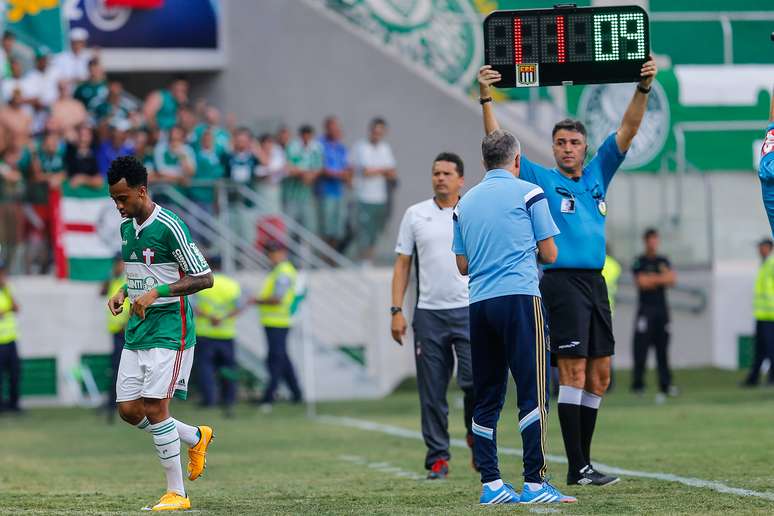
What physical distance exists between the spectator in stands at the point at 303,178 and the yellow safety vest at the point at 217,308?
2.17 metres

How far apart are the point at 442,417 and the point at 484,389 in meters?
2.45

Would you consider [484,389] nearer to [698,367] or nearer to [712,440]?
[712,440]

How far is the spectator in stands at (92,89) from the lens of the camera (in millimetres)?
22938

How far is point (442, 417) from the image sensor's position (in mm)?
11484

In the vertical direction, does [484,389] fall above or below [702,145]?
below

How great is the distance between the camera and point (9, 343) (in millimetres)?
20938

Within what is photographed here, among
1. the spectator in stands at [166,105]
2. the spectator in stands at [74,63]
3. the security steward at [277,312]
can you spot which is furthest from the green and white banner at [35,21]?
the security steward at [277,312]

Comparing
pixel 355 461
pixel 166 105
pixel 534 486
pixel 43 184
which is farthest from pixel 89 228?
pixel 534 486

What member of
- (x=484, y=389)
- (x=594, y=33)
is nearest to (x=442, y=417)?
(x=484, y=389)

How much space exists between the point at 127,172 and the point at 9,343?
490 inches

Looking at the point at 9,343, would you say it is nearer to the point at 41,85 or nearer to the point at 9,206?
the point at 9,206

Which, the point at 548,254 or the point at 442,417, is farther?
the point at 442,417

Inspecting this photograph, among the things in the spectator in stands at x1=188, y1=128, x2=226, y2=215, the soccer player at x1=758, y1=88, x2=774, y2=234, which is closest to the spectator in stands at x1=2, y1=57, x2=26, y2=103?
the spectator in stands at x1=188, y1=128, x2=226, y2=215

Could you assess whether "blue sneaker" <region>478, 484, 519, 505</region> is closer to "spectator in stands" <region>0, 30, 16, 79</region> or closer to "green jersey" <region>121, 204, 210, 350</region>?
"green jersey" <region>121, 204, 210, 350</region>
